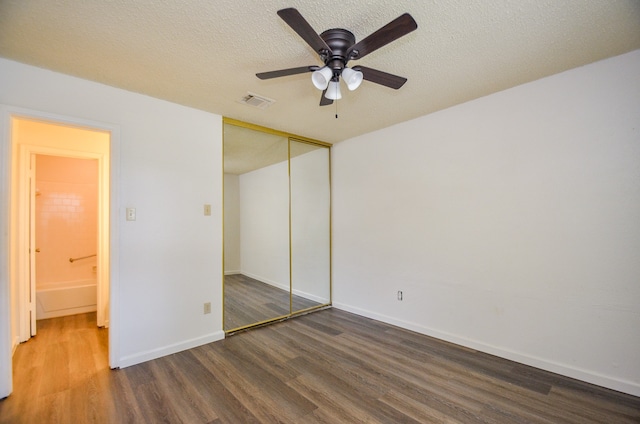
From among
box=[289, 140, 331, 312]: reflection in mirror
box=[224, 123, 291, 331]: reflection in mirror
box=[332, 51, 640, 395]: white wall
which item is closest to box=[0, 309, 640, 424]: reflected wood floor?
box=[332, 51, 640, 395]: white wall

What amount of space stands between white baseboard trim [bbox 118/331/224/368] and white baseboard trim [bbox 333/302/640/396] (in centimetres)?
207

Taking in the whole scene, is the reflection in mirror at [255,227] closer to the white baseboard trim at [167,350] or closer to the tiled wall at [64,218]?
the white baseboard trim at [167,350]

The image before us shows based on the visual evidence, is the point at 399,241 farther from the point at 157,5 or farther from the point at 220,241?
the point at 157,5

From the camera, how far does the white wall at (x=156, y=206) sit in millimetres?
2320

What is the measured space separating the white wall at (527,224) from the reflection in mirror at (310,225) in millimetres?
927

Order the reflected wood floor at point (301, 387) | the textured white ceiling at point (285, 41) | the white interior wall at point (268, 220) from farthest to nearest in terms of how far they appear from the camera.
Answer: the white interior wall at point (268, 220) → the reflected wood floor at point (301, 387) → the textured white ceiling at point (285, 41)

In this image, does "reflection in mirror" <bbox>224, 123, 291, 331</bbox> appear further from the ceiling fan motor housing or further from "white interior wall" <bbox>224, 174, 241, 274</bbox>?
the ceiling fan motor housing

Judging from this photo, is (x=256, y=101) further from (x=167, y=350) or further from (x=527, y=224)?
(x=527, y=224)

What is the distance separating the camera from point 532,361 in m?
2.40

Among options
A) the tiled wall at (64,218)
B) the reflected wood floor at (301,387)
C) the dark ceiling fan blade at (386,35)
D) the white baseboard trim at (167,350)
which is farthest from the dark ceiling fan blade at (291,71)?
the tiled wall at (64,218)

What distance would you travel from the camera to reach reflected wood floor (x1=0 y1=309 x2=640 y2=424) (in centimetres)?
183

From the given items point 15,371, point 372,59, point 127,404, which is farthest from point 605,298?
point 15,371

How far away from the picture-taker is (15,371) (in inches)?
92.5

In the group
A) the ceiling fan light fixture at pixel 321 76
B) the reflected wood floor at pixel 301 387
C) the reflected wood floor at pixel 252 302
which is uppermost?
the ceiling fan light fixture at pixel 321 76
